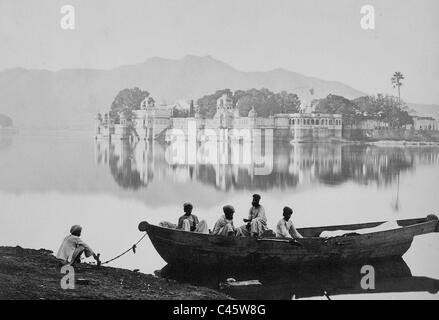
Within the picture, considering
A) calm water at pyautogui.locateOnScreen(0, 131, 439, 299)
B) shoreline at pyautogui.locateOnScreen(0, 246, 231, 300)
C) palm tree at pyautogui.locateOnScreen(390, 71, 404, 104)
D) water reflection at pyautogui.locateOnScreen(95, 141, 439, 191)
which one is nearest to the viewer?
shoreline at pyautogui.locateOnScreen(0, 246, 231, 300)

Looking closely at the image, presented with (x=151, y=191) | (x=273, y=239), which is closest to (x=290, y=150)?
(x=151, y=191)

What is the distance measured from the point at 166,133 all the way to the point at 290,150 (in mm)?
2444

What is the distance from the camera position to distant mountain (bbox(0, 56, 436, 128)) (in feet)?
28.3

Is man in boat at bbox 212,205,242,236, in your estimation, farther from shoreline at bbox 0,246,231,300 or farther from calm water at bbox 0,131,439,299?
→ calm water at bbox 0,131,439,299

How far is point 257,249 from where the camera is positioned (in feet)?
18.5

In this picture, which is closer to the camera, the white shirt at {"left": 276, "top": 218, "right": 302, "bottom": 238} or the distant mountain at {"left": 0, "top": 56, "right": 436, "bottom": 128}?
the white shirt at {"left": 276, "top": 218, "right": 302, "bottom": 238}

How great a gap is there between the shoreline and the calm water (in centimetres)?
98

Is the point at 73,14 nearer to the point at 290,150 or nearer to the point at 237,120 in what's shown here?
the point at 237,120

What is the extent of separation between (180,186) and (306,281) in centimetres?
369

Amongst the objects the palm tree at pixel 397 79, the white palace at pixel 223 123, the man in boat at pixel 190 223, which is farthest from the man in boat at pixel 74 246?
the palm tree at pixel 397 79

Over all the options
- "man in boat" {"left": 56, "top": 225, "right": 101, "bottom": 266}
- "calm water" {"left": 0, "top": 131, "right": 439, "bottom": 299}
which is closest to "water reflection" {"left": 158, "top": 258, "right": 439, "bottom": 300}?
"calm water" {"left": 0, "top": 131, "right": 439, "bottom": 299}

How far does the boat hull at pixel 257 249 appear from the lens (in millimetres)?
5633

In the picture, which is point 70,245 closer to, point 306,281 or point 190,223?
point 190,223

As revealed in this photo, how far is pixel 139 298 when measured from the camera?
499 cm
